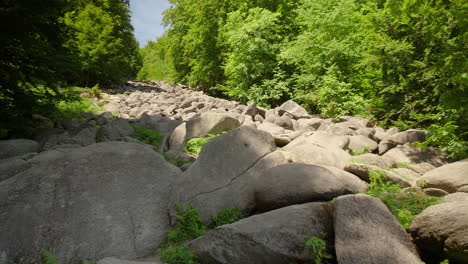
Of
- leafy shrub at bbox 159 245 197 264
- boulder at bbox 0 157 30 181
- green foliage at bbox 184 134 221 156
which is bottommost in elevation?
leafy shrub at bbox 159 245 197 264

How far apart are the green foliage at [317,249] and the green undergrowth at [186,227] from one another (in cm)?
137

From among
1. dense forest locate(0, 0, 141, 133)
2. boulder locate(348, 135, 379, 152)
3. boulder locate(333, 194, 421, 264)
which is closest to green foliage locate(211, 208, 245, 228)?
boulder locate(333, 194, 421, 264)

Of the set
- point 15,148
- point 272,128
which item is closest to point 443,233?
point 272,128

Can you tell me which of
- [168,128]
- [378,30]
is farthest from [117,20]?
[378,30]

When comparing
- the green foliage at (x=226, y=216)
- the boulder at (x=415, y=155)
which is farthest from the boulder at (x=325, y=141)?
the green foliage at (x=226, y=216)

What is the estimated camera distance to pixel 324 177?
3961mm

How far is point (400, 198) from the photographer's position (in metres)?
3.86

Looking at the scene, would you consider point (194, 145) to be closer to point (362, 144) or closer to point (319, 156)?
point (319, 156)

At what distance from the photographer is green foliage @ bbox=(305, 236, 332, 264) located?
2697 mm

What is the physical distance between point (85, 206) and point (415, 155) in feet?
23.0

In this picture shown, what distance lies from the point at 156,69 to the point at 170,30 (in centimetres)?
2704

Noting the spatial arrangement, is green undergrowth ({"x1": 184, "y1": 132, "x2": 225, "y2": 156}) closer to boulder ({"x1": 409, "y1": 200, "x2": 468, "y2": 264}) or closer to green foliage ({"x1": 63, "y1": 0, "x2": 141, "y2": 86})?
boulder ({"x1": 409, "y1": 200, "x2": 468, "y2": 264})

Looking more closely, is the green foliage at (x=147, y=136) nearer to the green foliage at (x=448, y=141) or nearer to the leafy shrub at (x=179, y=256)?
the leafy shrub at (x=179, y=256)

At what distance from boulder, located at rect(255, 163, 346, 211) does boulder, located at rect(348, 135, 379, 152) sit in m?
3.74
